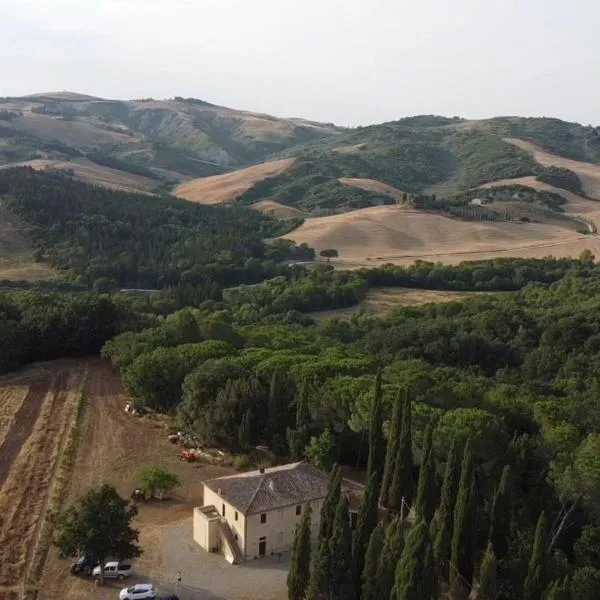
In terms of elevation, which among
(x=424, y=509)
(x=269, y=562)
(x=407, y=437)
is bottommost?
(x=269, y=562)

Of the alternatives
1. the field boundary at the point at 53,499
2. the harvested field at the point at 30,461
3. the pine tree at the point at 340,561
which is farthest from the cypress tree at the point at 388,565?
the harvested field at the point at 30,461

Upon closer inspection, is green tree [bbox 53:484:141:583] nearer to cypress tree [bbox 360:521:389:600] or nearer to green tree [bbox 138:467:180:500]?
green tree [bbox 138:467:180:500]

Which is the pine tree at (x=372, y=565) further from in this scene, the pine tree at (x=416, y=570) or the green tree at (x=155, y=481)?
the green tree at (x=155, y=481)

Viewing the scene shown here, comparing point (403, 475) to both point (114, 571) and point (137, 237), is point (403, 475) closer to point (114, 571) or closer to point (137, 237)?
point (114, 571)

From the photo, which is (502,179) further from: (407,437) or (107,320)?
(407,437)

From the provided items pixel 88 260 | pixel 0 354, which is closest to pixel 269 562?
pixel 0 354
